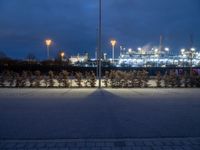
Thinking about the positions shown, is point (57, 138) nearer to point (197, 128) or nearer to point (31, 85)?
point (197, 128)

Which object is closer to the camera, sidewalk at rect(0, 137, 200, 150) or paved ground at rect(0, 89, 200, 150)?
sidewalk at rect(0, 137, 200, 150)

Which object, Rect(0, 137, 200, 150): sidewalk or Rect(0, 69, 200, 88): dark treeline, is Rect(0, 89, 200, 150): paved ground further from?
Rect(0, 69, 200, 88): dark treeline

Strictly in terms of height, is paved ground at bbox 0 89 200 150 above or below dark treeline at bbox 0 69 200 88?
below

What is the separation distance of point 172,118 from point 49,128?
3927 mm

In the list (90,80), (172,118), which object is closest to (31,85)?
(90,80)

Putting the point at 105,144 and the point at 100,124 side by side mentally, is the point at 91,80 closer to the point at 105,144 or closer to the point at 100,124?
the point at 100,124

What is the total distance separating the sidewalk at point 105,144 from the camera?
6.73 metres

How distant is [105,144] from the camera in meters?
7.05

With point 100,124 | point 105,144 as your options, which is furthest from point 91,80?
point 105,144

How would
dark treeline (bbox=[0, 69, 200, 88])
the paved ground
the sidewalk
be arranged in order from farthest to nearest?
dark treeline (bbox=[0, 69, 200, 88]), the paved ground, the sidewalk

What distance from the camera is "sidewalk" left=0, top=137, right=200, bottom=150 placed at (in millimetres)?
6734

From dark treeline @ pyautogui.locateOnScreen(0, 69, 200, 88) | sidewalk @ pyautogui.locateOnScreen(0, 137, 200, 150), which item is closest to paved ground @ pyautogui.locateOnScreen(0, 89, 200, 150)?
sidewalk @ pyautogui.locateOnScreen(0, 137, 200, 150)

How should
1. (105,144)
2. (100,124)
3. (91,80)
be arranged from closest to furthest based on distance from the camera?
1. (105,144)
2. (100,124)
3. (91,80)

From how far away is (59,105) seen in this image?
44.7ft
